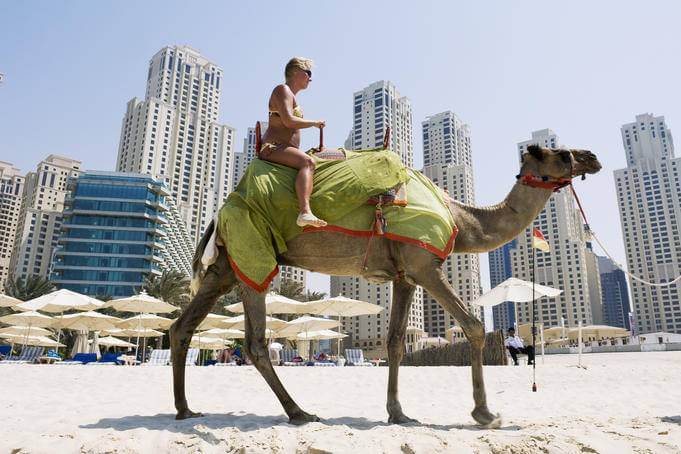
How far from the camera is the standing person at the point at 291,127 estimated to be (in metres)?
5.31

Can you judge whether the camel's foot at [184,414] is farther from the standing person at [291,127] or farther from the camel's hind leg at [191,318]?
the standing person at [291,127]

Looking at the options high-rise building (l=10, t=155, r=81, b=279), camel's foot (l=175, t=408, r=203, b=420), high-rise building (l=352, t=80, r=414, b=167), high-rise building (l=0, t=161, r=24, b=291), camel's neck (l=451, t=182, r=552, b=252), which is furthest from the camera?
high-rise building (l=0, t=161, r=24, b=291)

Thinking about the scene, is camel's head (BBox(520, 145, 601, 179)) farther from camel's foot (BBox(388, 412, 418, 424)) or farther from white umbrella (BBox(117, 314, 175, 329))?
white umbrella (BBox(117, 314, 175, 329))

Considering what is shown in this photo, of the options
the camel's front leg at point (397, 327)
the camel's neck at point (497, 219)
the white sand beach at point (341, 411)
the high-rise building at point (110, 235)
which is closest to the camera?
the white sand beach at point (341, 411)

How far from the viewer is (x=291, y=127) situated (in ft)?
17.8

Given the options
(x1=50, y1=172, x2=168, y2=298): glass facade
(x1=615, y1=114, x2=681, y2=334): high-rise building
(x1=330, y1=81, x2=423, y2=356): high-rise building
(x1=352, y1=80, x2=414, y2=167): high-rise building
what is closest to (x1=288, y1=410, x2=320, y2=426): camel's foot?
(x1=50, y1=172, x2=168, y2=298): glass facade

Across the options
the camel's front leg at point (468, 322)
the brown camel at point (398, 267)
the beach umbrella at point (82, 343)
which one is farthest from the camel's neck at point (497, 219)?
Answer: the beach umbrella at point (82, 343)

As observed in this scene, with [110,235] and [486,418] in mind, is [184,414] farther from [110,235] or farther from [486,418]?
[110,235]

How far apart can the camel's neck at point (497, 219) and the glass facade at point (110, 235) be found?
92.9 meters

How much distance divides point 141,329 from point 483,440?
3079cm

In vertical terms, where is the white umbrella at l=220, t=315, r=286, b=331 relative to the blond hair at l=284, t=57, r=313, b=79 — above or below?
below

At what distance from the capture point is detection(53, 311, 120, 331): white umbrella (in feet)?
87.5

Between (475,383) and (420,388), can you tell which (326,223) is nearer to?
(475,383)

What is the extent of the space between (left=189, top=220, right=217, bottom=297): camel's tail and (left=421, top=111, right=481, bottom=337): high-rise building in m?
105
